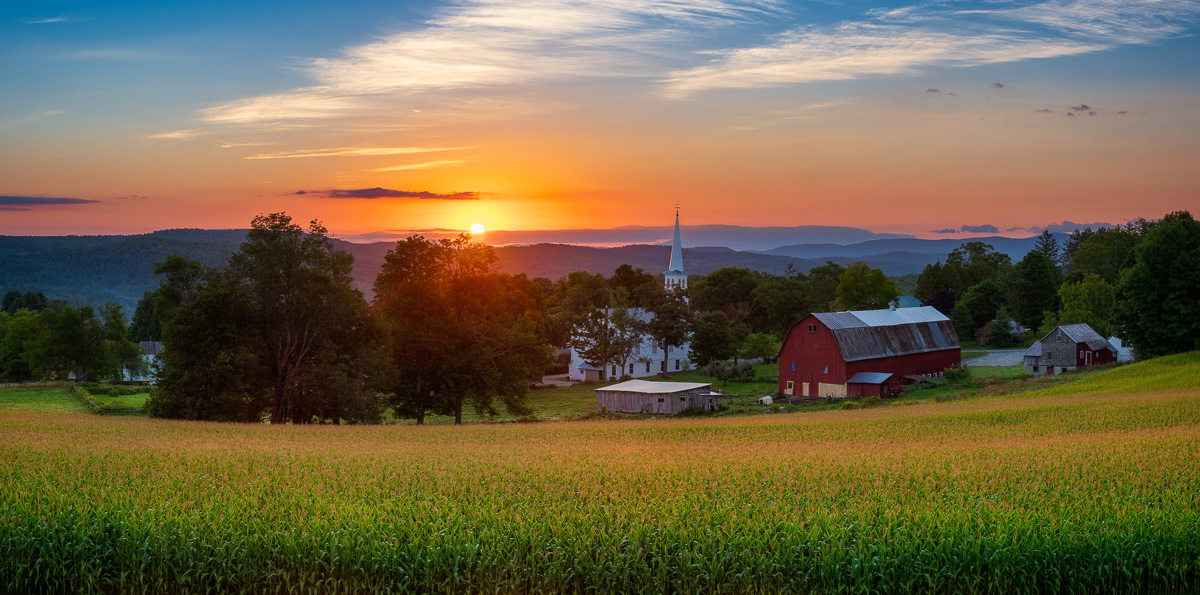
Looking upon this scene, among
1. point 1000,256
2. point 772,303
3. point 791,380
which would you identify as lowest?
point 791,380

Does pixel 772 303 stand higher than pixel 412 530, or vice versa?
pixel 772 303

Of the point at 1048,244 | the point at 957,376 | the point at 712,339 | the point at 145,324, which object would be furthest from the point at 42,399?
the point at 1048,244

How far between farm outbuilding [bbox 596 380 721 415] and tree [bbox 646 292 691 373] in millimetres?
30029

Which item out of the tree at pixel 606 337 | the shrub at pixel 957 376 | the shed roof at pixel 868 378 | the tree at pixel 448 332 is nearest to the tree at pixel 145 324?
the tree at pixel 606 337

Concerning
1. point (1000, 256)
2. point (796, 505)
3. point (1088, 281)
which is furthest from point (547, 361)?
point (1000, 256)

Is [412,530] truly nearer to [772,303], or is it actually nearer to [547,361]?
[547,361]

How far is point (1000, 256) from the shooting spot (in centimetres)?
14938

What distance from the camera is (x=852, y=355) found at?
2411 inches

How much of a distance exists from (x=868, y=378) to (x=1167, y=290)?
2155 cm

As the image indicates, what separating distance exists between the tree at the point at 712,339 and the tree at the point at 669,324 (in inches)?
101

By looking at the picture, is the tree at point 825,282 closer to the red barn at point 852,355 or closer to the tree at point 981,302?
the tree at point 981,302

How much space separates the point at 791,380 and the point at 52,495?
56.4 m

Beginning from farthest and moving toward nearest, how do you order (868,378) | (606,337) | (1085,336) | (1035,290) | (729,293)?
(1035,290), (729,293), (606,337), (1085,336), (868,378)

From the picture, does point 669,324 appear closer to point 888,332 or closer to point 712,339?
point 712,339
